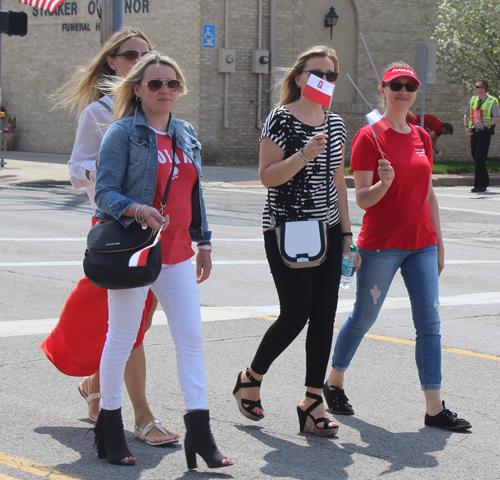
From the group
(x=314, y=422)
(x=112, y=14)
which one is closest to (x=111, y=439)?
(x=314, y=422)

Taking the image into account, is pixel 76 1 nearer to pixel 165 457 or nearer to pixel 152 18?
pixel 152 18

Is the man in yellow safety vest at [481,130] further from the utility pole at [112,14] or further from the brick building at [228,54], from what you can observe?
the utility pole at [112,14]

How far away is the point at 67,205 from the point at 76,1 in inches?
526

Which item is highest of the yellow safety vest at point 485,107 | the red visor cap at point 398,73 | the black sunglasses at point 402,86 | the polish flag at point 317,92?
the yellow safety vest at point 485,107

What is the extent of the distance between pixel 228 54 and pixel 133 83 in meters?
19.7

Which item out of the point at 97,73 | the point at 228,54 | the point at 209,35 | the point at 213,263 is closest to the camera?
the point at 97,73

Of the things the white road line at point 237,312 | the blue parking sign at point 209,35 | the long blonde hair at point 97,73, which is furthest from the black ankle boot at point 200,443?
the blue parking sign at point 209,35

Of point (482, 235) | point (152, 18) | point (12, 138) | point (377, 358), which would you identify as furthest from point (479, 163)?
point (12, 138)

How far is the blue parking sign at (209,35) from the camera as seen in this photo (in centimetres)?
2284

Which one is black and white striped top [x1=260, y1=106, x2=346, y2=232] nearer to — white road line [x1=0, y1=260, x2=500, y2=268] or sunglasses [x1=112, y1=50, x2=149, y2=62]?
sunglasses [x1=112, y1=50, x2=149, y2=62]

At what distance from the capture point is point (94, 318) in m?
4.09

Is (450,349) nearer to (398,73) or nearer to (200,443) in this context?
(398,73)

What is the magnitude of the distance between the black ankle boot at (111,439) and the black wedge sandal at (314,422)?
3.08ft

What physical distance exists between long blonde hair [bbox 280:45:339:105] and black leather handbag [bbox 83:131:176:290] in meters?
1.21
